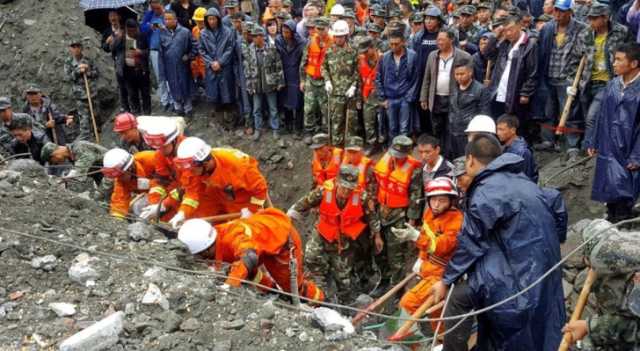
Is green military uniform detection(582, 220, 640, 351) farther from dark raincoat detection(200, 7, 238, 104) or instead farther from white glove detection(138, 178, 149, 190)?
dark raincoat detection(200, 7, 238, 104)

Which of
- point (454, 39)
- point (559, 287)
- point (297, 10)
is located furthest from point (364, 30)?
point (559, 287)

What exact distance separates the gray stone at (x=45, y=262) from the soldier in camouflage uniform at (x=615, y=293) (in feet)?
12.2

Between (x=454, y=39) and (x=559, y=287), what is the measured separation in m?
4.85

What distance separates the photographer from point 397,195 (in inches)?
313

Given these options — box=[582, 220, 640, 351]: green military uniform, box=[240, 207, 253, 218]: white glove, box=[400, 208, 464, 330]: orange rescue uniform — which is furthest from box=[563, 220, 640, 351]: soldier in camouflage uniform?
box=[240, 207, 253, 218]: white glove

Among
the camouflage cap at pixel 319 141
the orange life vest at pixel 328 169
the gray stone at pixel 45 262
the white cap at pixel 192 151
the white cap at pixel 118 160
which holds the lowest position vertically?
the orange life vest at pixel 328 169

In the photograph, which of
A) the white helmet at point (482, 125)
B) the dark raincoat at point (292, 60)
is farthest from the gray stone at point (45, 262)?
the dark raincoat at point (292, 60)

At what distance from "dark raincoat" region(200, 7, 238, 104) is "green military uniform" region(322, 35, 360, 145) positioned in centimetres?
210

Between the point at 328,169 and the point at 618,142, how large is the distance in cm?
342

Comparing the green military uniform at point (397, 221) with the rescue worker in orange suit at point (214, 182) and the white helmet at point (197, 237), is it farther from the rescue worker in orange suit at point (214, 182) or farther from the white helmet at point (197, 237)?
the white helmet at point (197, 237)

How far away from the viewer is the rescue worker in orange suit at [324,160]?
8.48 meters

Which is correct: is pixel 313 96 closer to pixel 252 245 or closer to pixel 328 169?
pixel 328 169

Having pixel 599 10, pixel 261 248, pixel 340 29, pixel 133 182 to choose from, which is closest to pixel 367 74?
pixel 340 29

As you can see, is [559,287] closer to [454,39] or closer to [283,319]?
[283,319]
